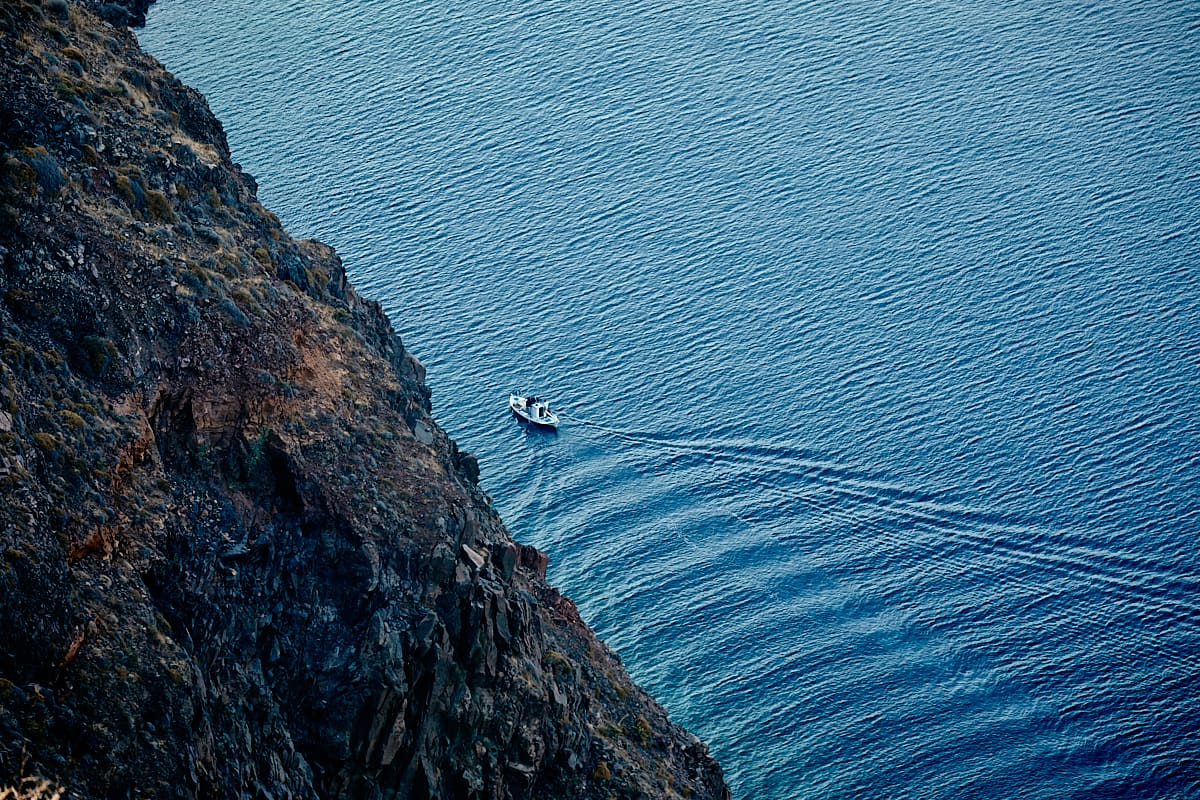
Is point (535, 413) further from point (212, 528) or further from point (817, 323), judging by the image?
point (212, 528)

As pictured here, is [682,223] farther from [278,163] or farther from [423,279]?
[278,163]

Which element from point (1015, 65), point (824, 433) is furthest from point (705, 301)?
point (1015, 65)

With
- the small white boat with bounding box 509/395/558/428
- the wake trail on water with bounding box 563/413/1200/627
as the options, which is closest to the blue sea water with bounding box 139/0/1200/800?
the wake trail on water with bounding box 563/413/1200/627

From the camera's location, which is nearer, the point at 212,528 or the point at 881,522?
the point at 212,528

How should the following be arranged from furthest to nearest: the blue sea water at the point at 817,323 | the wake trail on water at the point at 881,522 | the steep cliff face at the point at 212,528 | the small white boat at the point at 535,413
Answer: the small white boat at the point at 535,413 < the wake trail on water at the point at 881,522 < the blue sea water at the point at 817,323 < the steep cliff face at the point at 212,528

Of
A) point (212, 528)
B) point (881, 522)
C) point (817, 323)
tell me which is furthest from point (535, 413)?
point (212, 528)

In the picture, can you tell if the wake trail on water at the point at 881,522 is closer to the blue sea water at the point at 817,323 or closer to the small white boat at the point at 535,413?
the blue sea water at the point at 817,323

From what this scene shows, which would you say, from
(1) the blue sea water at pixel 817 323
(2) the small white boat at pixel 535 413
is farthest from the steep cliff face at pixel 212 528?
(2) the small white boat at pixel 535 413

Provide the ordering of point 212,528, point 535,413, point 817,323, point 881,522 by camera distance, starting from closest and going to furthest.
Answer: point 212,528 < point 881,522 < point 535,413 < point 817,323
